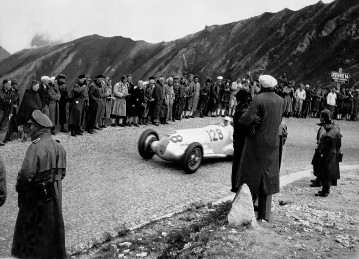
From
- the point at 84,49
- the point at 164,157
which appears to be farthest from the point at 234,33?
the point at 164,157

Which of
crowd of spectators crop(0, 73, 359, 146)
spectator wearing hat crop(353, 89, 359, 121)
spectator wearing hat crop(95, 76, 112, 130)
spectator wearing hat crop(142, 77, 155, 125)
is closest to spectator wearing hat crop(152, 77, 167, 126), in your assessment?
crowd of spectators crop(0, 73, 359, 146)

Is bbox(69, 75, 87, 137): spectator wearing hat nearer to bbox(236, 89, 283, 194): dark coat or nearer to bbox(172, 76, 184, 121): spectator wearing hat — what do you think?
bbox(172, 76, 184, 121): spectator wearing hat

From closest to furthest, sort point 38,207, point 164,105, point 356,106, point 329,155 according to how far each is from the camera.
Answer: point 38,207 → point 329,155 → point 164,105 → point 356,106

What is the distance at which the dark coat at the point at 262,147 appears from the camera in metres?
7.00

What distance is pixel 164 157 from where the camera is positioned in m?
11.4

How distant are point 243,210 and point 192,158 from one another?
14.6 ft

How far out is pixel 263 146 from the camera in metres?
7.03

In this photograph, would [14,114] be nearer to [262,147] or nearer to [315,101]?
[262,147]

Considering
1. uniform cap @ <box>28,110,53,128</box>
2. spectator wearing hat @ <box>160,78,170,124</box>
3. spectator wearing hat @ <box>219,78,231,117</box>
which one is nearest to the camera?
uniform cap @ <box>28,110,53,128</box>

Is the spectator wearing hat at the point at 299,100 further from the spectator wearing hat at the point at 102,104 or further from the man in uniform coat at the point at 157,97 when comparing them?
the spectator wearing hat at the point at 102,104

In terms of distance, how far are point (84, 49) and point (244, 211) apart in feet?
485

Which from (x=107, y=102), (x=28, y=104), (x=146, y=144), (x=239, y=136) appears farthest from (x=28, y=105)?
(x=239, y=136)

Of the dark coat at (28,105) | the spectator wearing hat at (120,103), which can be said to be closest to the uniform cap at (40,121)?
the dark coat at (28,105)

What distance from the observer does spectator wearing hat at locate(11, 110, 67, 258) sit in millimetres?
5359
